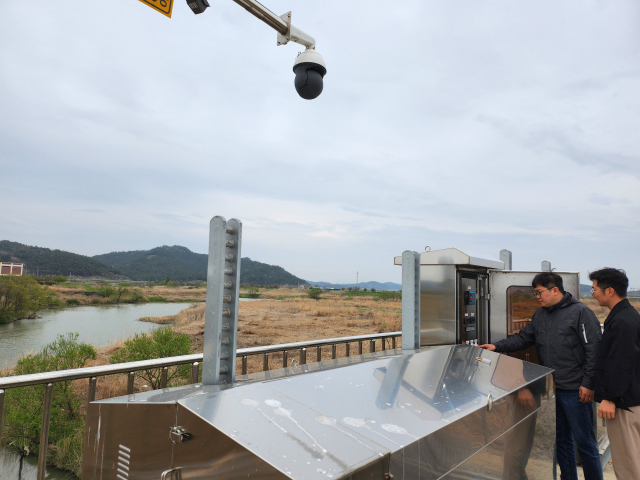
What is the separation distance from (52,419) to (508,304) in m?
7.75

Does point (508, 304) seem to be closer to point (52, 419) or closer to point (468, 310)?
→ point (468, 310)

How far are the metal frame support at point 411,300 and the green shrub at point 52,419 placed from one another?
17.8 feet

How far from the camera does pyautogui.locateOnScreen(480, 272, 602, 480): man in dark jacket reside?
3.09 metres

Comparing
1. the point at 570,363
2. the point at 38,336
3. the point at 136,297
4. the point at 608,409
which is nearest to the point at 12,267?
the point at 136,297

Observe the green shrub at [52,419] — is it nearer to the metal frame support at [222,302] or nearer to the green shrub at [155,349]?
the green shrub at [155,349]

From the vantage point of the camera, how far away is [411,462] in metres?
1.52

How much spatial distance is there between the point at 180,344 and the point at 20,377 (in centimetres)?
644

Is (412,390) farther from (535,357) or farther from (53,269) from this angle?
(53,269)

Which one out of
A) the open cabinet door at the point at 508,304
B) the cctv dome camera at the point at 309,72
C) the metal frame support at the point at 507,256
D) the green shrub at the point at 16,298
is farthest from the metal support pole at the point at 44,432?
the green shrub at the point at 16,298

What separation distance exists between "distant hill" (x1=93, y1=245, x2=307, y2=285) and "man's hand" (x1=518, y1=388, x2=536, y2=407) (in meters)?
70.8

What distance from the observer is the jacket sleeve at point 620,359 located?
275 centimetres

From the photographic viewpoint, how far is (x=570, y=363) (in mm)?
3174

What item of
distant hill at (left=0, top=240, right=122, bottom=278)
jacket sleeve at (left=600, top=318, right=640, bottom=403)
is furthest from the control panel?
distant hill at (left=0, top=240, right=122, bottom=278)

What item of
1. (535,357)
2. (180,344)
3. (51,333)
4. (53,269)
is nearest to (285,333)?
(51,333)
